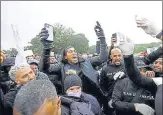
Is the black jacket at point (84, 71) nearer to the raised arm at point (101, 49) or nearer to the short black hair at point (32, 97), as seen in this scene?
the raised arm at point (101, 49)

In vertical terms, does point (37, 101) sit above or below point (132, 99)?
above

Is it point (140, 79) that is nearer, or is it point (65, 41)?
point (140, 79)

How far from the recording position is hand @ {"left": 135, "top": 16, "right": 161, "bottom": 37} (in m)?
1.99

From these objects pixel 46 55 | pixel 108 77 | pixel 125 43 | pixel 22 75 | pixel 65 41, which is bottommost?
pixel 65 41

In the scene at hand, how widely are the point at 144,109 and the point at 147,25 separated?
1.84 meters

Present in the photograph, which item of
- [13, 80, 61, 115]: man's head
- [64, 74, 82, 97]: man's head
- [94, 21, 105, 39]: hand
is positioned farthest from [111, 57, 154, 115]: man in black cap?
[13, 80, 61, 115]: man's head

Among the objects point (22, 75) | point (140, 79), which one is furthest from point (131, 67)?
point (22, 75)

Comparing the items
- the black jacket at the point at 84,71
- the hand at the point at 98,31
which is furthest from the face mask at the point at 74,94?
the hand at the point at 98,31

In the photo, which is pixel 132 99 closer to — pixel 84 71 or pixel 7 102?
pixel 84 71

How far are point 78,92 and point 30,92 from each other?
2.13m

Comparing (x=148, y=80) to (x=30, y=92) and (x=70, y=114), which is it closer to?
(x=70, y=114)

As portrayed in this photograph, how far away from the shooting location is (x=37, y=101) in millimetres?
1778

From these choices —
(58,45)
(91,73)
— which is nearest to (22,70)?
(91,73)

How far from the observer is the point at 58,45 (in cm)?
3797
